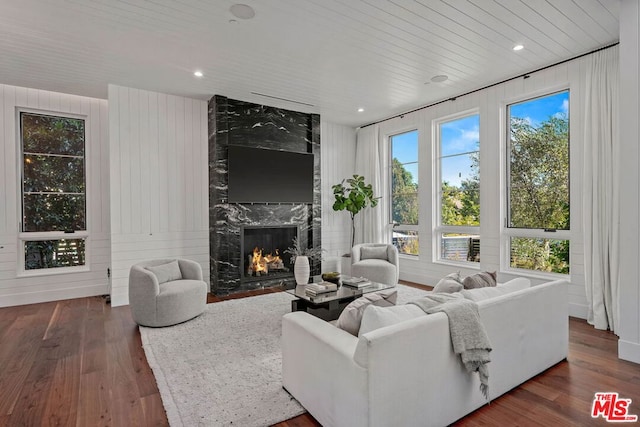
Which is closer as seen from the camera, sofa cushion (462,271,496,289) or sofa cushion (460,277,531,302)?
sofa cushion (460,277,531,302)

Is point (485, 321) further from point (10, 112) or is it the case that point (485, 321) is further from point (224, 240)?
point (10, 112)

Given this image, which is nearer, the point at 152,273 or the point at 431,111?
the point at 152,273

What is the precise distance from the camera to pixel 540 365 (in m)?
2.60

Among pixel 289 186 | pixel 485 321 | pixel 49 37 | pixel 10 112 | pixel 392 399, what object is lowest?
pixel 392 399

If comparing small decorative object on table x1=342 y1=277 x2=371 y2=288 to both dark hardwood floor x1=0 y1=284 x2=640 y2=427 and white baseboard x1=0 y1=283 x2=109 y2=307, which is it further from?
white baseboard x1=0 y1=283 x2=109 y2=307

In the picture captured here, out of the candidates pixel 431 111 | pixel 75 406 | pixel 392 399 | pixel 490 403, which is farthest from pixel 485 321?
pixel 431 111

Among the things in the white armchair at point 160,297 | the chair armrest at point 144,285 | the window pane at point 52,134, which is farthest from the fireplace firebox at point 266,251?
the window pane at point 52,134

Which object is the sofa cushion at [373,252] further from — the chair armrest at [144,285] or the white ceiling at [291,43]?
the chair armrest at [144,285]

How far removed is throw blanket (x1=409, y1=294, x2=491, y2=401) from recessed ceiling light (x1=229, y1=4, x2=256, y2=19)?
9.17 ft

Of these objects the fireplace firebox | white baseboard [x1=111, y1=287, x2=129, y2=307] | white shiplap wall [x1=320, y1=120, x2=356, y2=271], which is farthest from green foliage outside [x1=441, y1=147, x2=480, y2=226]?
white baseboard [x1=111, y1=287, x2=129, y2=307]

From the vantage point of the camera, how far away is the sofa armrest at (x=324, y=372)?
5.53 ft


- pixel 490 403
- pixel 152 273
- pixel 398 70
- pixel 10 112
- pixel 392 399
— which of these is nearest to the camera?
pixel 392 399

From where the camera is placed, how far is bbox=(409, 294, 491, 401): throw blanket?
6.27 ft

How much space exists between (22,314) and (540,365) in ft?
18.9
